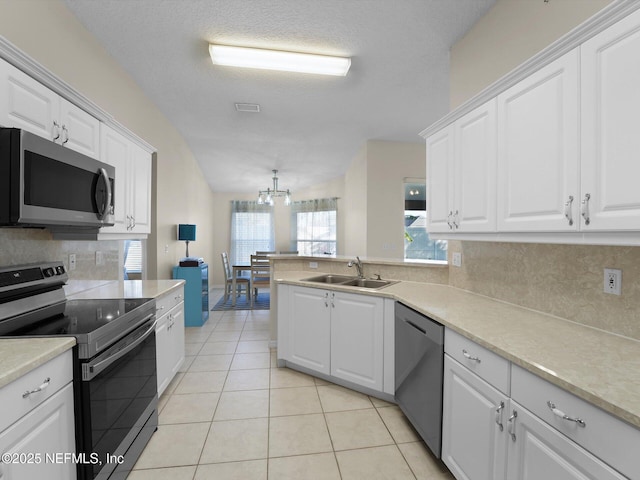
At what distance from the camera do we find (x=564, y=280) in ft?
4.79

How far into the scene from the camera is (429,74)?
9.04ft

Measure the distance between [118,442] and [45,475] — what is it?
1.36 feet

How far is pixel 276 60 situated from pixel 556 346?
8.70 ft

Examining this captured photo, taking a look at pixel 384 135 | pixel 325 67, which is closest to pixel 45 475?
pixel 325 67

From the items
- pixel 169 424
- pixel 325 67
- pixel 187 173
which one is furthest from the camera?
pixel 187 173

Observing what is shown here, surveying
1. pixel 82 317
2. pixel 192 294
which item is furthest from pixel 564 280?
pixel 192 294

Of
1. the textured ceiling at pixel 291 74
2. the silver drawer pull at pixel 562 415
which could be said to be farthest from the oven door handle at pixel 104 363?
the textured ceiling at pixel 291 74

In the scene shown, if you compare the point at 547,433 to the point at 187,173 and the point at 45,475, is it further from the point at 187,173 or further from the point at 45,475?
the point at 187,173

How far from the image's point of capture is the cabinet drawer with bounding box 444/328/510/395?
1.12 m

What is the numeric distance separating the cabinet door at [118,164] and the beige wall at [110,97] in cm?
38

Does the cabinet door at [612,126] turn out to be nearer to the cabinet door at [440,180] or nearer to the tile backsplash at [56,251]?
the cabinet door at [440,180]

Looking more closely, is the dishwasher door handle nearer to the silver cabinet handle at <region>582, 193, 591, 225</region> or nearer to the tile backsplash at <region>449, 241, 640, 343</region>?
the tile backsplash at <region>449, 241, 640, 343</region>

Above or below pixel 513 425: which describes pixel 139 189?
above

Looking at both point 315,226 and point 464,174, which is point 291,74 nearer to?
point 464,174
